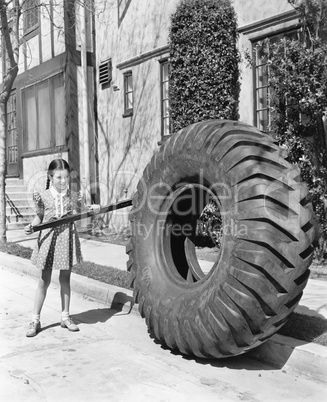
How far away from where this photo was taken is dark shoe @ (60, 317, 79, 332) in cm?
490

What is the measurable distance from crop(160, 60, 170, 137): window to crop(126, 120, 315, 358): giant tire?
7418 mm

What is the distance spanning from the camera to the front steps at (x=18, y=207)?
1574 centimetres

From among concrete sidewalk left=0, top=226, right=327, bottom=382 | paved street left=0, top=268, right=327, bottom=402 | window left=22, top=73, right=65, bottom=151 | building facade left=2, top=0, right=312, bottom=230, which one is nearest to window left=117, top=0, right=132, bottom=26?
building facade left=2, top=0, right=312, bottom=230

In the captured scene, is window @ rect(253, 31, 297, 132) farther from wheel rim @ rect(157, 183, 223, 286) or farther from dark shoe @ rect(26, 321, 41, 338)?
dark shoe @ rect(26, 321, 41, 338)

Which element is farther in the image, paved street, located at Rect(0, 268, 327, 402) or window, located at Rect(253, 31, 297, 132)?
window, located at Rect(253, 31, 297, 132)

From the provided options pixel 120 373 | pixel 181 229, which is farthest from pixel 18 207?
pixel 120 373

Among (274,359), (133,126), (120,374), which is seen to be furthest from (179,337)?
(133,126)

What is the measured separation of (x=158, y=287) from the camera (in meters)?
4.30

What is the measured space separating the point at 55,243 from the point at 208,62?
5.97 m

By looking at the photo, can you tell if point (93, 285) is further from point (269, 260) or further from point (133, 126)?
point (133, 126)

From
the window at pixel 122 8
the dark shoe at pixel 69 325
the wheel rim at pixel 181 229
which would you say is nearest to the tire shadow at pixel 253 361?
the wheel rim at pixel 181 229

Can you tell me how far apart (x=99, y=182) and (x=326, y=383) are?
36.9 ft

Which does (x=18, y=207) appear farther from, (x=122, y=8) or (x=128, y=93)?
(x=122, y=8)

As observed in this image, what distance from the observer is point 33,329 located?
4.78 meters
